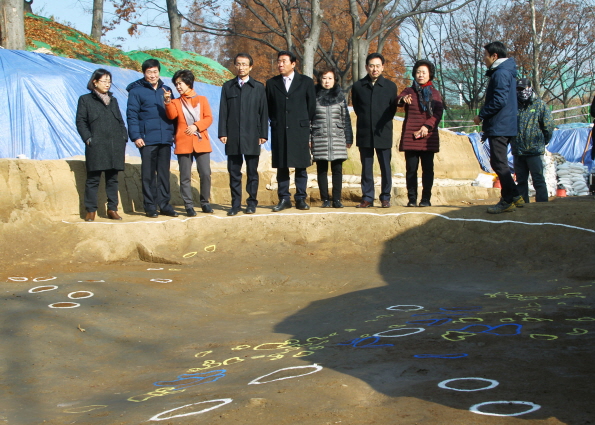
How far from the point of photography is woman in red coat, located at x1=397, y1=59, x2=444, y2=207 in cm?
767

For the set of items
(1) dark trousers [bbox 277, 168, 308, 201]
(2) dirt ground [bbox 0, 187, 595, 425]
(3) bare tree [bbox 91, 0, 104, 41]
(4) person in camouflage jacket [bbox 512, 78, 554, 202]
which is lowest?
(2) dirt ground [bbox 0, 187, 595, 425]

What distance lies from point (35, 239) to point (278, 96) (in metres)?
3.39

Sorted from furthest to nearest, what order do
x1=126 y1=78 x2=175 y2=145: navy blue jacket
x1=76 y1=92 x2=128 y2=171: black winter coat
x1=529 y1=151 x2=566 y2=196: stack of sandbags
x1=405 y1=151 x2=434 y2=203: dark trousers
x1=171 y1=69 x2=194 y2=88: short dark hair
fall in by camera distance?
x1=529 y1=151 x2=566 y2=196: stack of sandbags → x1=171 y1=69 x2=194 y2=88: short dark hair → x1=126 y1=78 x2=175 y2=145: navy blue jacket → x1=405 y1=151 x2=434 y2=203: dark trousers → x1=76 y1=92 x2=128 y2=171: black winter coat

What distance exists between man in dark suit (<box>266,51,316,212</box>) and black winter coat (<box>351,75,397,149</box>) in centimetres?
63

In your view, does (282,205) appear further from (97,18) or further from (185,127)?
(97,18)

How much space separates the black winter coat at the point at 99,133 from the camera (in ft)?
24.6

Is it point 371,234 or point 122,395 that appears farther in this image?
point 371,234

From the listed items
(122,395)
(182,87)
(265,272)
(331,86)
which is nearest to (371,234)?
(265,272)

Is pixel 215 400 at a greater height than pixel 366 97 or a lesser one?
lesser

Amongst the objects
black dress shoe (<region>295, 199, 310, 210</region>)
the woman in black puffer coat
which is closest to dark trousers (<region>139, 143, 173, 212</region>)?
black dress shoe (<region>295, 199, 310, 210</region>)

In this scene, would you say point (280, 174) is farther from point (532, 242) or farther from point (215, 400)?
point (215, 400)

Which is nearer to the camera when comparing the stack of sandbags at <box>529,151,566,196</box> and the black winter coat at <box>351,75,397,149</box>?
the black winter coat at <box>351,75,397,149</box>

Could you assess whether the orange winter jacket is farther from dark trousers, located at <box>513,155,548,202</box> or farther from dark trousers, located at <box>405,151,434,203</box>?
dark trousers, located at <box>513,155,548,202</box>

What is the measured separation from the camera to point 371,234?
7281mm
